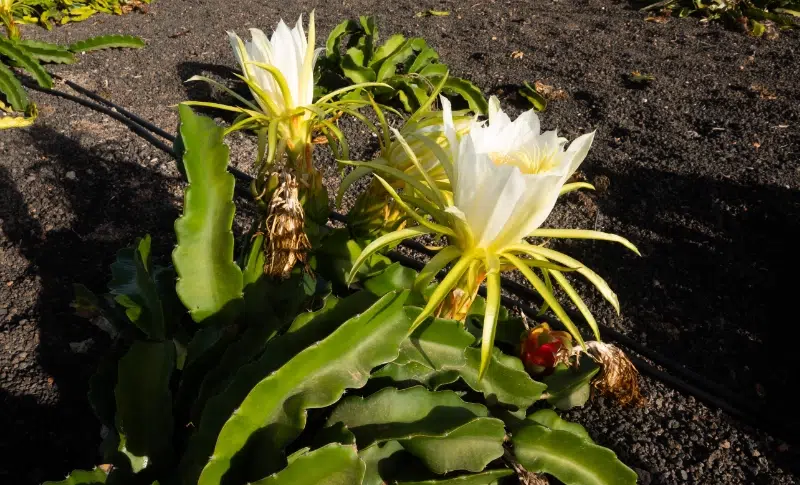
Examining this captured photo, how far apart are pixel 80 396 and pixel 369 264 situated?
790mm

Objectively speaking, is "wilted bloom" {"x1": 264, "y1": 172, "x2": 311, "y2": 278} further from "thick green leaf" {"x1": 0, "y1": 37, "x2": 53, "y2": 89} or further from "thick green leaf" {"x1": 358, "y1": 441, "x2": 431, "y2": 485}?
"thick green leaf" {"x1": 0, "y1": 37, "x2": 53, "y2": 89}

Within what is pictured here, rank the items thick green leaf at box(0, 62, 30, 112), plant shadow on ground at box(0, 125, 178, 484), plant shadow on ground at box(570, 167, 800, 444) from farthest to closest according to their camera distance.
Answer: thick green leaf at box(0, 62, 30, 112) → plant shadow on ground at box(570, 167, 800, 444) → plant shadow on ground at box(0, 125, 178, 484)

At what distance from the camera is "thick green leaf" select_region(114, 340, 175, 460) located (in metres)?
0.94

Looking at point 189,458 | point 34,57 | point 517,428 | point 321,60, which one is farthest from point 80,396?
point 34,57

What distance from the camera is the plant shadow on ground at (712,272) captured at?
142 cm

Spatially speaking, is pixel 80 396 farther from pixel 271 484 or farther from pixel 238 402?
pixel 271 484

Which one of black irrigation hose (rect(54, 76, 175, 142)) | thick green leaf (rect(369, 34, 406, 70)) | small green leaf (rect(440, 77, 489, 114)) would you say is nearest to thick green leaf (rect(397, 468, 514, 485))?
small green leaf (rect(440, 77, 489, 114))

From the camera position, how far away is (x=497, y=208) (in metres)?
0.74

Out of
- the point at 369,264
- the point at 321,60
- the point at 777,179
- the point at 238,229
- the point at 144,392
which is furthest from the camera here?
the point at 321,60

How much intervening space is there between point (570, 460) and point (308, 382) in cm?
47

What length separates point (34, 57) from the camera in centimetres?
266

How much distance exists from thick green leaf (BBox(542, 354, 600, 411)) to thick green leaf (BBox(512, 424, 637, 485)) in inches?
6.5

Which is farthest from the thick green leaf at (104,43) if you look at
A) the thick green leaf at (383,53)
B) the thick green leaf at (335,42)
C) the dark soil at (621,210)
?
the thick green leaf at (383,53)

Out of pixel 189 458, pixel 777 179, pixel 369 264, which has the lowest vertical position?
pixel 777 179
